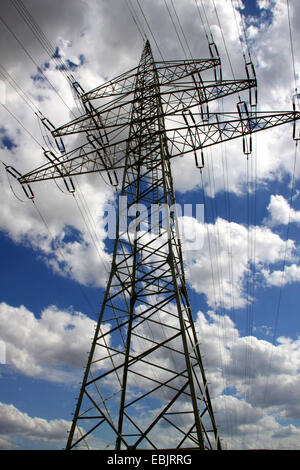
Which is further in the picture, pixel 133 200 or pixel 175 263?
pixel 133 200

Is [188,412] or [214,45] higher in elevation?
[214,45]

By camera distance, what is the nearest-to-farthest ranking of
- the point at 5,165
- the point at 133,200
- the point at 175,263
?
the point at 175,263, the point at 133,200, the point at 5,165

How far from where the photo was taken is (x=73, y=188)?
15.2m

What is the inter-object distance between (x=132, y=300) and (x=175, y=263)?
87.7 inches

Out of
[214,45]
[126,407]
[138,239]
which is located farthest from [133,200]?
[214,45]

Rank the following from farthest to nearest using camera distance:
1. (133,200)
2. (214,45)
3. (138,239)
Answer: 1. (214,45)
2. (133,200)
3. (138,239)

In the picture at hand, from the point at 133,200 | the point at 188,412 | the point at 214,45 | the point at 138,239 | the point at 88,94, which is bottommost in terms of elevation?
the point at 188,412

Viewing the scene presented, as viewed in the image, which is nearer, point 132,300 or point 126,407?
point 126,407

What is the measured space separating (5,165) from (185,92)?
9390mm
